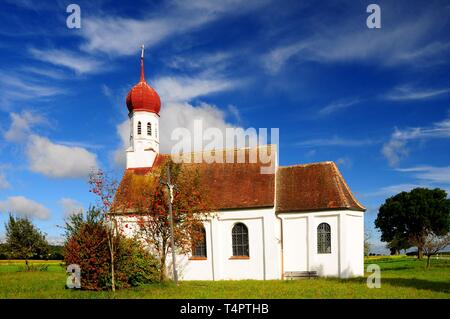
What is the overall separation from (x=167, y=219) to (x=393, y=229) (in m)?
49.1

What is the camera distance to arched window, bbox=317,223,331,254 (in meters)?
29.3

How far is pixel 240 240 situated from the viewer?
3030cm

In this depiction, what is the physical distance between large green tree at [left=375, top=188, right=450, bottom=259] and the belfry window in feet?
120

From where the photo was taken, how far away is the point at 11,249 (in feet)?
154

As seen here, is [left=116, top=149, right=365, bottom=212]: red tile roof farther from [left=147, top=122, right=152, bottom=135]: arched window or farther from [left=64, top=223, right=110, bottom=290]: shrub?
[left=64, top=223, right=110, bottom=290]: shrub

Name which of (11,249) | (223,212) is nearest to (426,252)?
(223,212)

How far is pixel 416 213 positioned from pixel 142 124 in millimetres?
44561

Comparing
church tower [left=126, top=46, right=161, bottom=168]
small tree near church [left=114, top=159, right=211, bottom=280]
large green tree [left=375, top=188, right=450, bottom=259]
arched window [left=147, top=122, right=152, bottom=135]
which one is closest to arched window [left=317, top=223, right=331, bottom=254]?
small tree near church [left=114, top=159, right=211, bottom=280]

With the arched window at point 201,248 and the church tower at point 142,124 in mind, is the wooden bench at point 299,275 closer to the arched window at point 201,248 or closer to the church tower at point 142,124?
the arched window at point 201,248

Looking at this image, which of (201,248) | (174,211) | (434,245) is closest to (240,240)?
(201,248)

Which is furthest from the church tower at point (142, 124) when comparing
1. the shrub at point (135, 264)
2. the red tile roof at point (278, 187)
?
the shrub at point (135, 264)

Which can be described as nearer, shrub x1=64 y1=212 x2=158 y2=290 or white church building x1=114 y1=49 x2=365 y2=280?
shrub x1=64 y1=212 x2=158 y2=290

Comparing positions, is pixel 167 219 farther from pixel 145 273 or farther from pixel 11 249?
pixel 11 249

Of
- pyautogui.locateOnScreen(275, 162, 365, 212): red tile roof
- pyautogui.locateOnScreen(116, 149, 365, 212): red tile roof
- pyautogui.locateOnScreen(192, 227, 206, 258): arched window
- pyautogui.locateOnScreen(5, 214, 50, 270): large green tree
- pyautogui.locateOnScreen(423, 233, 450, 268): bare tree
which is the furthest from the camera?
pyautogui.locateOnScreen(5, 214, 50, 270): large green tree
